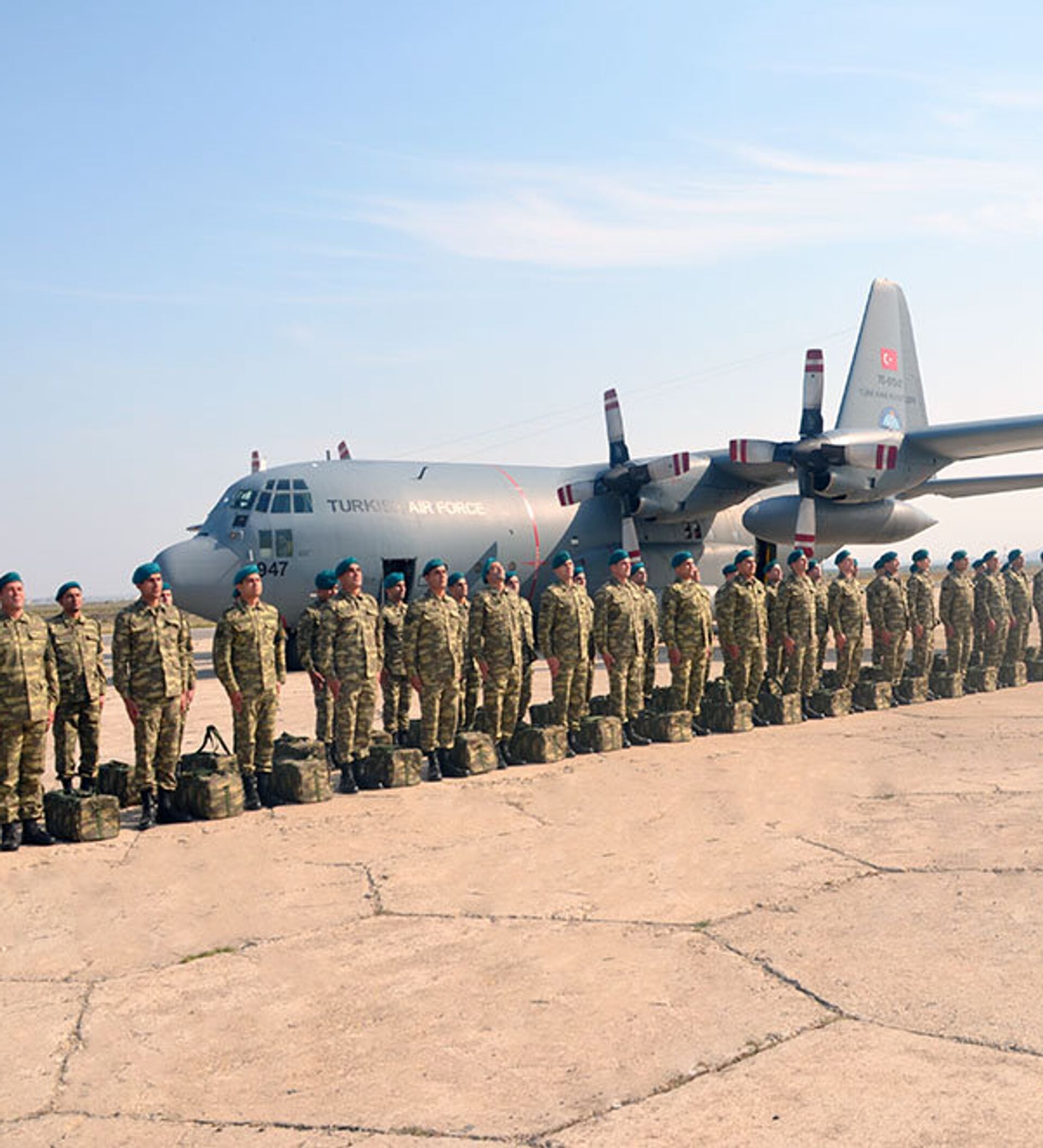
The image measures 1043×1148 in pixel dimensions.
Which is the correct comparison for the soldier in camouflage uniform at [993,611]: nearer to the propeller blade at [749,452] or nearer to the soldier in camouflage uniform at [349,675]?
the propeller blade at [749,452]

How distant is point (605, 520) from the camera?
22.4 m

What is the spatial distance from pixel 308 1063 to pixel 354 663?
5.45 metres

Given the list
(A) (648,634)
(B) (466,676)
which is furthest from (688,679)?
(B) (466,676)

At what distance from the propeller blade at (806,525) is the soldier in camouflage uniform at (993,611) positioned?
3.79 metres

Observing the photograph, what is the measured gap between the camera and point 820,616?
14.0m

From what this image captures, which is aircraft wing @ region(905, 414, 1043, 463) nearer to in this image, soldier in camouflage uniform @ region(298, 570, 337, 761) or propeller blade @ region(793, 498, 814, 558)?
propeller blade @ region(793, 498, 814, 558)

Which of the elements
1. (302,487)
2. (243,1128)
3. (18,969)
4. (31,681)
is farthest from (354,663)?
(302,487)

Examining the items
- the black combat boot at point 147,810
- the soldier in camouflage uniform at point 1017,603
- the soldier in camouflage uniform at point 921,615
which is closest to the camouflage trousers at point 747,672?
the soldier in camouflage uniform at point 921,615

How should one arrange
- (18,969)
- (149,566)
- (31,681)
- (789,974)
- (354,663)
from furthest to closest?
1. (354,663)
2. (149,566)
3. (31,681)
4. (18,969)
5. (789,974)

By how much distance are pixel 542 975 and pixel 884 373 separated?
23067 mm

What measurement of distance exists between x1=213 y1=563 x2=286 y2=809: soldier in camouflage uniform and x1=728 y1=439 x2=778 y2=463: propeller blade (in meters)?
13.6

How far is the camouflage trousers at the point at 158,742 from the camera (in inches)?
335

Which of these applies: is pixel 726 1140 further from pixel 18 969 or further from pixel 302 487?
pixel 302 487

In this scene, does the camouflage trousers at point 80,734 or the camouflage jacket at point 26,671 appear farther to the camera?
the camouflage trousers at point 80,734
